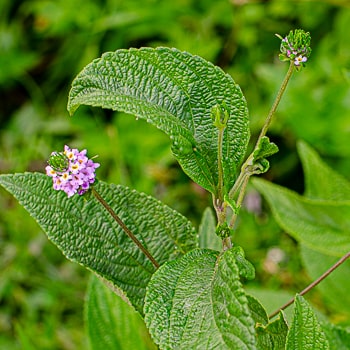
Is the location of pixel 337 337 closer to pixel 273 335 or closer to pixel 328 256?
pixel 273 335

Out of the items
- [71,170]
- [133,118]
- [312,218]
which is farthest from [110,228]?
[133,118]

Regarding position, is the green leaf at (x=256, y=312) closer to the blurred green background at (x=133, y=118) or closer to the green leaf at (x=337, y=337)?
the green leaf at (x=337, y=337)

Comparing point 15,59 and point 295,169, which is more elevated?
point 295,169

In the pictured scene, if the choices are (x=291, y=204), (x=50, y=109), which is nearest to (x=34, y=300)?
(x=50, y=109)

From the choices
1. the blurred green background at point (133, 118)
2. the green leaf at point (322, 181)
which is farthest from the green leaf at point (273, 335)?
the blurred green background at point (133, 118)

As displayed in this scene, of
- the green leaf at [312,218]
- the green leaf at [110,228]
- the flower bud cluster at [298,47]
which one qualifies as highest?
the flower bud cluster at [298,47]

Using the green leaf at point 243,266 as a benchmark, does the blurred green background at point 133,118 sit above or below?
below

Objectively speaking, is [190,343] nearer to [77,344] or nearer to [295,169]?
[77,344]
